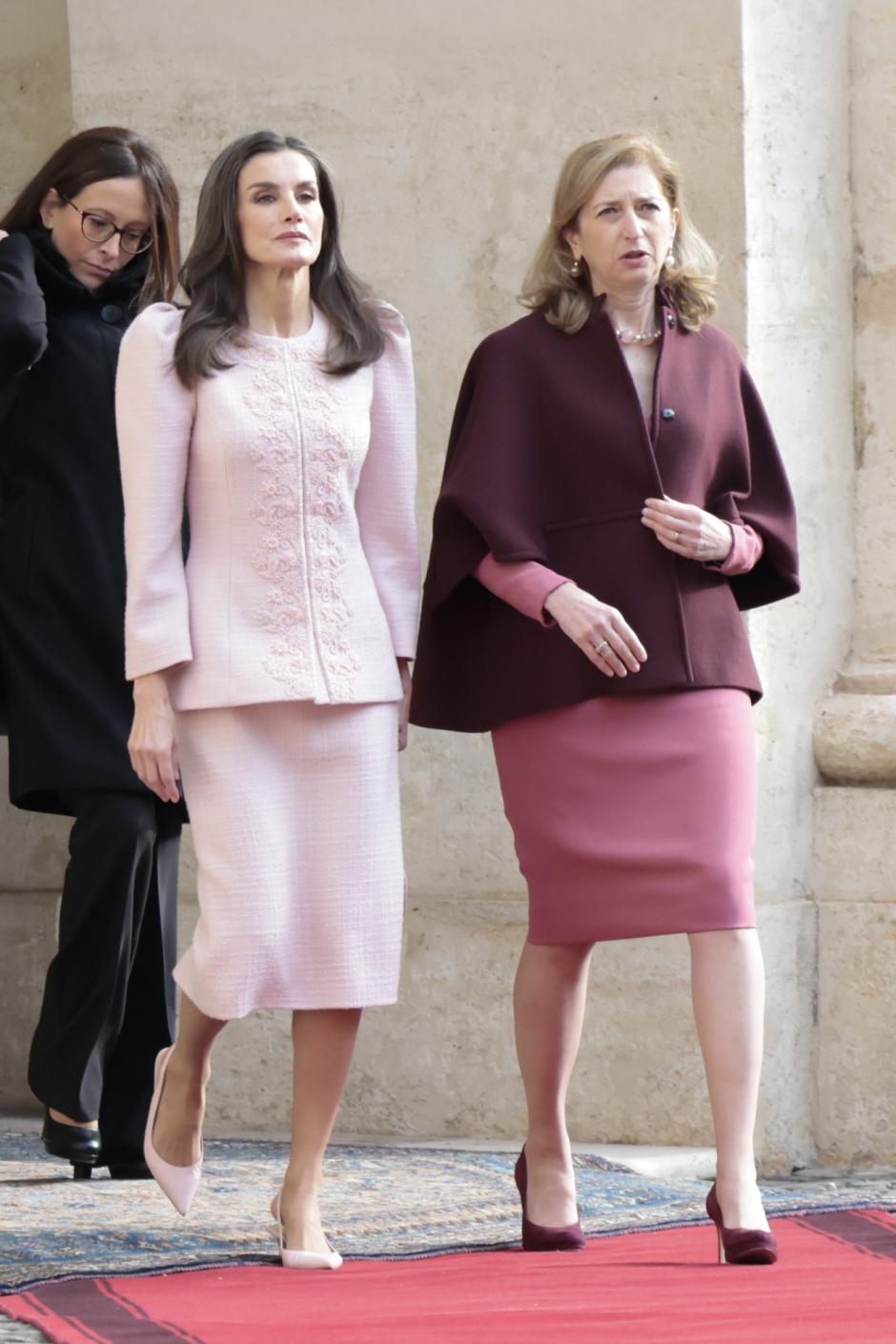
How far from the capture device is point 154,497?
11.7 feet

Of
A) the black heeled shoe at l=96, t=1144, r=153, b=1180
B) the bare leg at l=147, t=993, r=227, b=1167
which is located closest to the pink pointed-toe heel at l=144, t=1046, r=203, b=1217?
the bare leg at l=147, t=993, r=227, b=1167

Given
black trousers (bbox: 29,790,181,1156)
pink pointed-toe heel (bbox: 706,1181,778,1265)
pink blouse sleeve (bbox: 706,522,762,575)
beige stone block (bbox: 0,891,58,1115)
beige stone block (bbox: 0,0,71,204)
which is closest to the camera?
pink pointed-toe heel (bbox: 706,1181,778,1265)

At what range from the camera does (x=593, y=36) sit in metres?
4.90

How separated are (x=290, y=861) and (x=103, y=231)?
1.47 meters

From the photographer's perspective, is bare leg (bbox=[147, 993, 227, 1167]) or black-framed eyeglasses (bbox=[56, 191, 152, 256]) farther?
black-framed eyeglasses (bbox=[56, 191, 152, 256])

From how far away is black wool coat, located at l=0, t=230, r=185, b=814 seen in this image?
4.26 meters

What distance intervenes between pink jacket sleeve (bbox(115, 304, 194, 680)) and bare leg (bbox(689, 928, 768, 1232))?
1021 millimetres

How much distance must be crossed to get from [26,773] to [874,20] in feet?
8.84

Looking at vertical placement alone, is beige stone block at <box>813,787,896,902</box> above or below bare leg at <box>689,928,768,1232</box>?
above

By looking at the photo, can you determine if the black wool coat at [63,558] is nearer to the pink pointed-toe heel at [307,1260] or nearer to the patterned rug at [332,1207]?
the patterned rug at [332,1207]

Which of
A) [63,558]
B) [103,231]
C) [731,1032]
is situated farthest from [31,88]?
[731,1032]

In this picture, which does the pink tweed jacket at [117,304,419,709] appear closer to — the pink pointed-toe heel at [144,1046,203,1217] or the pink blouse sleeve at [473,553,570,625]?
the pink blouse sleeve at [473,553,570,625]

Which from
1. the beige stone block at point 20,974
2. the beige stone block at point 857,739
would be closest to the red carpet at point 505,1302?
the beige stone block at point 857,739

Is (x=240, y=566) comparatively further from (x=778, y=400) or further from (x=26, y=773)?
(x=778, y=400)
